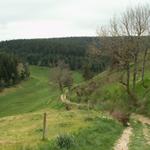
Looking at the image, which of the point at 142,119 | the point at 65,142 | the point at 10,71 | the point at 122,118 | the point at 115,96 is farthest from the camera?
the point at 10,71

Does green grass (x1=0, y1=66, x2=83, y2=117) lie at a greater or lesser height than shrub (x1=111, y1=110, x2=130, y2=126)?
lesser

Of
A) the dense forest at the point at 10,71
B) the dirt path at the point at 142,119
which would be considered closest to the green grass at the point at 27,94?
the dense forest at the point at 10,71

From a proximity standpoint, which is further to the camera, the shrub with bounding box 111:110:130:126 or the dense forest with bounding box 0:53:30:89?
the dense forest with bounding box 0:53:30:89

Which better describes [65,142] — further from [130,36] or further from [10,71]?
[10,71]

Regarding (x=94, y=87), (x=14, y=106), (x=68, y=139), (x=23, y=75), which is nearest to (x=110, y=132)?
(x=68, y=139)

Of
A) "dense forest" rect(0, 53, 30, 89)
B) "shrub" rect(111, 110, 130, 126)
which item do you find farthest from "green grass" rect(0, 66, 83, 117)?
"shrub" rect(111, 110, 130, 126)

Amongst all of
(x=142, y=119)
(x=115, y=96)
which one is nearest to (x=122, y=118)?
(x=142, y=119)

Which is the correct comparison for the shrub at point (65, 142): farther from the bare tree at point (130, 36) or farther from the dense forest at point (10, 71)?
the dense forest at point (10, 71)

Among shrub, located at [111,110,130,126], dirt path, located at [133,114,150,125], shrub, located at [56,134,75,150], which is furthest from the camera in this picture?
dirt path, located at [133,114,150,125]

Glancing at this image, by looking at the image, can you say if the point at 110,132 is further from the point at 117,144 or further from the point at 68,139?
the point at 68,139

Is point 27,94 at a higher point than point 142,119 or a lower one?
lower

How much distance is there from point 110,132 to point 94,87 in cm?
5014

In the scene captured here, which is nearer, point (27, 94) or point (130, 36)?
point (130, 36)

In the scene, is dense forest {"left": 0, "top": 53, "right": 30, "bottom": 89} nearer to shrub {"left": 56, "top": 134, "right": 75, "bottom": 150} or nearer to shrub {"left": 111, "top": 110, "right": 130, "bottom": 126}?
shrub {"left": 111, "top": 110, "right": 130, "bottom": 126}
